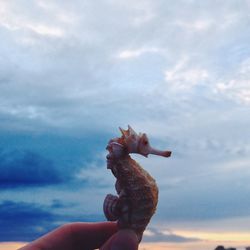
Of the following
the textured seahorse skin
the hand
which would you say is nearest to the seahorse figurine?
the textured seahorse skin

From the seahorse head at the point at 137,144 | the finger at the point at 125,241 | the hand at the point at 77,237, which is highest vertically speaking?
the seahorse head at the point at 137,144

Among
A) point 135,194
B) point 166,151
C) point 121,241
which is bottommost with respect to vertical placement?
point 121,241

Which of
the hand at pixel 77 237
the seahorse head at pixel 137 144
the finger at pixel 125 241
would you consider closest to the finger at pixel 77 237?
the hand at pixel 77 237

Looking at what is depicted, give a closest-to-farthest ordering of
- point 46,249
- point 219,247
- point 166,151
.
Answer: point 166,151, point 46,249, point 219,247

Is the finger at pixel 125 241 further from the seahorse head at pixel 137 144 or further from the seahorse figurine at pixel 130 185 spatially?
the seahorse head at pixel 137 144

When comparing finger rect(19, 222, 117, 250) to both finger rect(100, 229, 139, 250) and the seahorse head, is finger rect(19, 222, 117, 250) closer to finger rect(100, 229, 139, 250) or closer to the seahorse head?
finger rect(100, 229, 139, 250)

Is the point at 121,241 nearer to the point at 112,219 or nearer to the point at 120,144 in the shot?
the point at 112,219

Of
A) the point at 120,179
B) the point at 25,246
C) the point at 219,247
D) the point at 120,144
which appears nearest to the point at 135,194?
the point at 120,179
